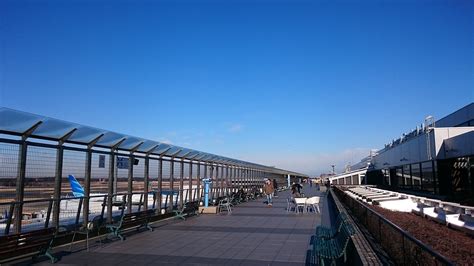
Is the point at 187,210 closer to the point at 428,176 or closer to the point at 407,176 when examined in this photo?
the point at 428,176

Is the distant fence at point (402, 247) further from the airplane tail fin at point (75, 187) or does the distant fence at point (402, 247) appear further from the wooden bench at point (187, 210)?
the wooden bench at point (187, 210)

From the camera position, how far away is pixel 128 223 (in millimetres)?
11781

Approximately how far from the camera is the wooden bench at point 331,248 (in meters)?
6.63

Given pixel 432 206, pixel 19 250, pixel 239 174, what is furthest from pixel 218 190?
pixel 19 250

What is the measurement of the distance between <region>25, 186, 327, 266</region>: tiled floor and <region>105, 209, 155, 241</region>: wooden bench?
31 cm

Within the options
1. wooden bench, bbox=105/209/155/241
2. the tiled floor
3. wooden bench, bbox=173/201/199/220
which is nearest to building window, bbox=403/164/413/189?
wooden bench, bbox=173/201/199/220

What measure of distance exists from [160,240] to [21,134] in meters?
4.32

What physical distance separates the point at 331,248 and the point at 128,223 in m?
6.59

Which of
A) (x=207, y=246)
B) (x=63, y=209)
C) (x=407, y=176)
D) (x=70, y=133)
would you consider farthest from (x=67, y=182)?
(x=407, y=176)

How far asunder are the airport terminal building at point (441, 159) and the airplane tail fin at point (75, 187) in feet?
54.7

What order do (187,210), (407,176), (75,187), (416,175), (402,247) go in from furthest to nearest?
1. (407,176)
2. (416,175)
3. (187,210)
4. (75,187)
5. (402,247)

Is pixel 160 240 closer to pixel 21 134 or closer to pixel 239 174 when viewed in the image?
pixel 21 134

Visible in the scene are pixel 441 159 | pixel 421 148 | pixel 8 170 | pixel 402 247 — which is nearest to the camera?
pixel 402 247

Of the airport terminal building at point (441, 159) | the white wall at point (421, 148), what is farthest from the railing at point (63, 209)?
the white wall at point (421, 148)
